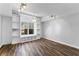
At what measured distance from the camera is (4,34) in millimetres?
5352

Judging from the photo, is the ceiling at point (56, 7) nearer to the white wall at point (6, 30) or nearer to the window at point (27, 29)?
the white wall at point (6, 30)

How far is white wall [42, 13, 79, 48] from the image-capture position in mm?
4449

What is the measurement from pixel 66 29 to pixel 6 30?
12.8 ft

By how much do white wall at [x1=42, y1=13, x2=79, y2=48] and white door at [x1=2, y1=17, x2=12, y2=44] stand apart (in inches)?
131

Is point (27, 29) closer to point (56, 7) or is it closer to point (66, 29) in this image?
point (66, 29)

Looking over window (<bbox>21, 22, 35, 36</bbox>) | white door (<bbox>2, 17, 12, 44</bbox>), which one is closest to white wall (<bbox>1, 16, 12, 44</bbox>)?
white door (<bbox>2, 17, 12, 44</bbox>)

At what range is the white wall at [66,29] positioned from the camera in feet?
14.6

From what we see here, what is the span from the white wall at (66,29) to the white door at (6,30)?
10.9 ft

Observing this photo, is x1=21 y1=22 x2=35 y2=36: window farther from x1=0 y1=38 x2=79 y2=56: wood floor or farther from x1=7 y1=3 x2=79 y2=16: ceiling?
x1=7 y1=3 x2=79 y2=16: ceiling

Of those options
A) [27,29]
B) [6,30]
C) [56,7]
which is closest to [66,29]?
[56,7]

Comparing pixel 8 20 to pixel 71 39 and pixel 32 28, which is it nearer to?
pixel 32 28

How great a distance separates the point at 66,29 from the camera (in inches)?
202

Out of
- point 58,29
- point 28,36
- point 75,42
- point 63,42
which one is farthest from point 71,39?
point 28,36

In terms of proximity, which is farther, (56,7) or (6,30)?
(6,30)
